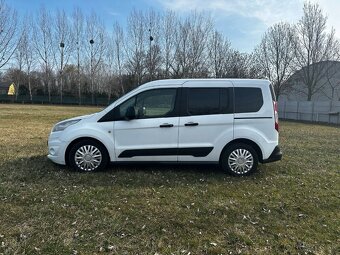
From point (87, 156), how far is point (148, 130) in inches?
53.8

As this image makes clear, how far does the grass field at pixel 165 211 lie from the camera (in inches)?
141

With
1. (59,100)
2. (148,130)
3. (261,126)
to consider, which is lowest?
(148,130)

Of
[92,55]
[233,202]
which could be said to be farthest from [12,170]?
[92,55]

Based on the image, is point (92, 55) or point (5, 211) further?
point (92, 55)

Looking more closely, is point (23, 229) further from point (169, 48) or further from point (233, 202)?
point (169, 48)

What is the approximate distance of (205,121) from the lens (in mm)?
6312

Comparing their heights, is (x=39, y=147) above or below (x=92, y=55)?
below

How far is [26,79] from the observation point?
190 ft

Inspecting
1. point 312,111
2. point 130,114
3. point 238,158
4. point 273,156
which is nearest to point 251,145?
point 238,158

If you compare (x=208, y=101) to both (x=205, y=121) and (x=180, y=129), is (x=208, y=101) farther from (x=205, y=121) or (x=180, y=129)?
(x=180, y=129)

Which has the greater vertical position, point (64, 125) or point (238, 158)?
point (64, 125)

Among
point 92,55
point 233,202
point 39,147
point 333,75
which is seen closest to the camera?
point 233,202

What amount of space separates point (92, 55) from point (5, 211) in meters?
56.0

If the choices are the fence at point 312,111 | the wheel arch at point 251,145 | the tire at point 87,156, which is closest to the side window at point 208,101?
the wheel arch at point 251,145
